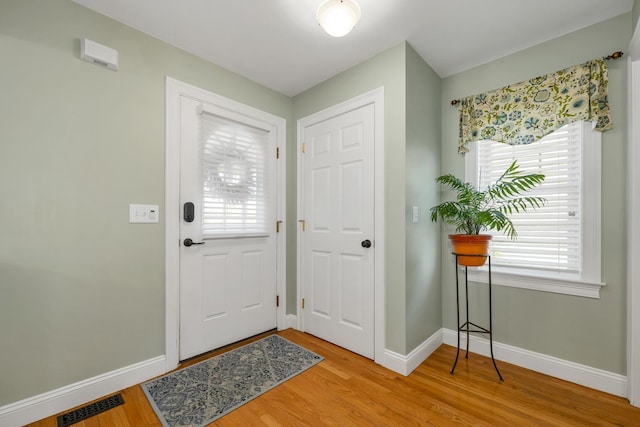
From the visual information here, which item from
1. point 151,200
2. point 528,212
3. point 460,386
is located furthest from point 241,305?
point 528,212

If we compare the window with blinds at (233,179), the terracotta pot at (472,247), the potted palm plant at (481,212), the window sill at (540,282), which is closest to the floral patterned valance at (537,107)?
the potted palm plant at (481,212)

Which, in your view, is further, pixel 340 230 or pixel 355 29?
pixel 340 230

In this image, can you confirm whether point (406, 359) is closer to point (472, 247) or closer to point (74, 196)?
point (472, 247)

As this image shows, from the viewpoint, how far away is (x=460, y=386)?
6.14 feet

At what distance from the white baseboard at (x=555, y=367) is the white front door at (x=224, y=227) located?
6.36ft

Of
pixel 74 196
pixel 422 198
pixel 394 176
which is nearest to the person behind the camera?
pixel 74 196

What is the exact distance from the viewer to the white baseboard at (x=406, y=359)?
203cm

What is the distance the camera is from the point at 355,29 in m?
1.94

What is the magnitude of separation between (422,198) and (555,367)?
5.10 ft

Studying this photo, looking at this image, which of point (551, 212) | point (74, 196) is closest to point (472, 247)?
point (551, 212)

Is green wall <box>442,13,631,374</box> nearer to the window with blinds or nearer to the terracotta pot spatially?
the terracotta pot

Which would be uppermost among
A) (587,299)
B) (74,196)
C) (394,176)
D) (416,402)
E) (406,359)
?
(394,176)

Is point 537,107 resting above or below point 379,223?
above

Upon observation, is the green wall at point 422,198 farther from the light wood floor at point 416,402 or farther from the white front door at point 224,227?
the white front door at point 224,227
